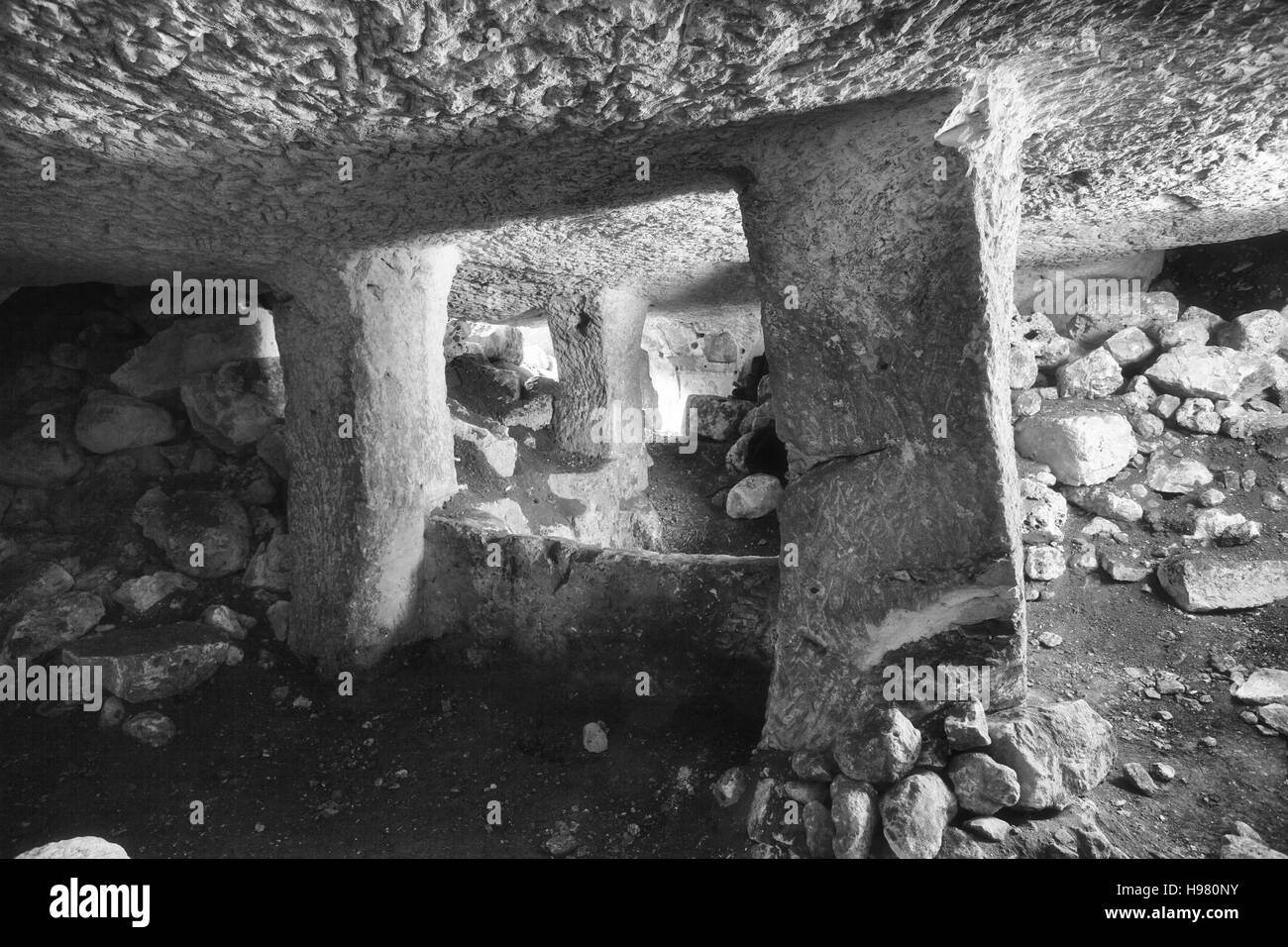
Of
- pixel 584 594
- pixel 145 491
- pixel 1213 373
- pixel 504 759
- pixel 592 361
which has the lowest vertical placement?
pixel 504 759

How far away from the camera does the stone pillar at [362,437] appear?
3197mm

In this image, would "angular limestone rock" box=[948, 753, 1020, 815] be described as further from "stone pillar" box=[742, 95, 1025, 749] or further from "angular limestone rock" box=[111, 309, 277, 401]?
"angular limestone rock" box=[111, 309, 277, 401]

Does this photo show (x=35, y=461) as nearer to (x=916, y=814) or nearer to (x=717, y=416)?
(x=717, y=416)

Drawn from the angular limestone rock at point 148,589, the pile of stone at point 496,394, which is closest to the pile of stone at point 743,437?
the pile of stone at point 496,394

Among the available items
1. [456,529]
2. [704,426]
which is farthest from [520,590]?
[704,426]

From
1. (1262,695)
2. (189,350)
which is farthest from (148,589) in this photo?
(1262,695)

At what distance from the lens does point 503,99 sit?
1796mm

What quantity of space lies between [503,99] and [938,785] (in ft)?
6.33

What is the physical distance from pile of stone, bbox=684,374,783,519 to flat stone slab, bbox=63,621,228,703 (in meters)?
2.78

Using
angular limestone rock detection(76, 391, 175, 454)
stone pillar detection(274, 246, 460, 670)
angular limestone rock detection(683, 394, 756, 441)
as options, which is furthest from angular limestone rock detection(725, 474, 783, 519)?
angular limestone rock detection(76, 391, 175, 454)

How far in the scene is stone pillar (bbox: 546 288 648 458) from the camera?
15.8 ft

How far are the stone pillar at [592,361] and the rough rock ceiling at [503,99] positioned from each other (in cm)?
192

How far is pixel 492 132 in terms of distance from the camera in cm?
197
